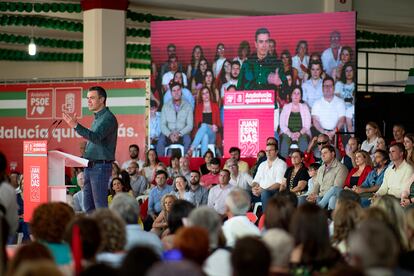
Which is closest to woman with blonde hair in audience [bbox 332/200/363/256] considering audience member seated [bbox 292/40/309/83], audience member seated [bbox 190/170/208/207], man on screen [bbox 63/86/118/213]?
man on screen [bbox 63/86/118/213]

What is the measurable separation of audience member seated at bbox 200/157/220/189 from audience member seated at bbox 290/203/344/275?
7.54 meters

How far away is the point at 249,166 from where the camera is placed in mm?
14062

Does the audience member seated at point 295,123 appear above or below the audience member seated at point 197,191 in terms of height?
above

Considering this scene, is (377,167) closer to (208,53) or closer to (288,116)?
(288,116)

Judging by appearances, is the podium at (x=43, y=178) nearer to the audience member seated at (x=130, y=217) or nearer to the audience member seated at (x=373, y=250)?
the audience member seated at (x=130, y=217)

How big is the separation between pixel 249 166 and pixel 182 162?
3.39 feet

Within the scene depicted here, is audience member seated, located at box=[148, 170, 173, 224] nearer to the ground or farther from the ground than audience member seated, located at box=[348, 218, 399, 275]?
nearer to the ground

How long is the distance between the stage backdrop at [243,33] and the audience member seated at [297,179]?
336 centimetres

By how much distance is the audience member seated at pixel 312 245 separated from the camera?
5.01 meters

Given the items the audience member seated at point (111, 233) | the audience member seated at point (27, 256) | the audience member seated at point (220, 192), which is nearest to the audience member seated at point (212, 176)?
the audience member seated at point (220, 192)

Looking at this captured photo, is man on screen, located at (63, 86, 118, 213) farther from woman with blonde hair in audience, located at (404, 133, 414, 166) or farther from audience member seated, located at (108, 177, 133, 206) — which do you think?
woman with blonde hair in audience, located at (404, 133, 414, 166)

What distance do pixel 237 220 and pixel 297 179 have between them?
16.0 ft

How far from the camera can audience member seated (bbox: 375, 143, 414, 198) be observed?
992 cm

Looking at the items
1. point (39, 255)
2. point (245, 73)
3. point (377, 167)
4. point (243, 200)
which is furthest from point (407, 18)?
point (39, 255)
